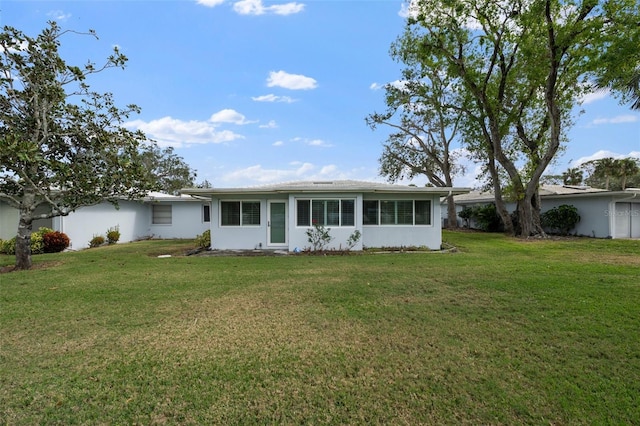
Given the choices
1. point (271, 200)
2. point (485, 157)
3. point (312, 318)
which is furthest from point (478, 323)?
point (485, 157)

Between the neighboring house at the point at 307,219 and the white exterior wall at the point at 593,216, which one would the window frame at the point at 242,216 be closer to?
the neighboring house at the point at 307,219

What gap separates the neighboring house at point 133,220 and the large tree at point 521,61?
1510 centimetres

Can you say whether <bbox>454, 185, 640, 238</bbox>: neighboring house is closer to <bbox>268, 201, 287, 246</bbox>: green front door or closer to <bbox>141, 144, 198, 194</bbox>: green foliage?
<bbox>268, 201, 287, 246</bbox>: green front door

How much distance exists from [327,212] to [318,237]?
1.00 m

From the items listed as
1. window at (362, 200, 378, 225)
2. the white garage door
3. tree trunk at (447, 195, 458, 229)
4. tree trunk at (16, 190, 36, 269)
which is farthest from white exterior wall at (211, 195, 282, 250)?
tree trunk at (447, 195, 458, 229)

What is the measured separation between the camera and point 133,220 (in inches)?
671

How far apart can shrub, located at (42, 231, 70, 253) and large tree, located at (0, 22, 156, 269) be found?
358cm

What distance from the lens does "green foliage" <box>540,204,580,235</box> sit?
18359 mm

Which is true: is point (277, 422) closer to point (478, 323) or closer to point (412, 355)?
point (412, 355)

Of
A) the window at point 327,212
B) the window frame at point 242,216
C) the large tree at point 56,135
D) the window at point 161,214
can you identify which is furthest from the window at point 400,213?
the window at point 161,214

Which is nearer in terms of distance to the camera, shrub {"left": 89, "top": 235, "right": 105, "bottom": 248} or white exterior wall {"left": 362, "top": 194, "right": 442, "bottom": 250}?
white exterior wall {"left": 362, "top": 194, "right": 442, "bottom": 250}

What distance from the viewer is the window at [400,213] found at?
12711 mm

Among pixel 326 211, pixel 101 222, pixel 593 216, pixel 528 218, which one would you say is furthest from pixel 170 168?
pixel 593 216

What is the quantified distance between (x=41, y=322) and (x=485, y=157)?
968 inches
